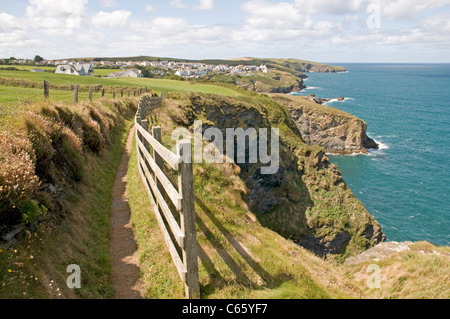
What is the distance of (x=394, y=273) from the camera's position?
7.09m

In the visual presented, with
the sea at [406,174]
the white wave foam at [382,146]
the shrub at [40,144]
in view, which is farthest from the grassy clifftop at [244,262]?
the white wave foam at [382,146]

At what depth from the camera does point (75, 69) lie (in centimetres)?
10338

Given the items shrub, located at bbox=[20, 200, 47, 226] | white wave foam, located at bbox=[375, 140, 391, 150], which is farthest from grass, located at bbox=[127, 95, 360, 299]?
white wave foam, located at bbox=[375, 140, 391, 150]

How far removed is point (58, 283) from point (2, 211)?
1.56 meters

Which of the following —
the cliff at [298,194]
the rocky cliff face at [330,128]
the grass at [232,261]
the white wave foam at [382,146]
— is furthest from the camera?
the rocky cliff face at [330,128]

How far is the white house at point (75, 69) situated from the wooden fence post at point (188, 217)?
4506 inches

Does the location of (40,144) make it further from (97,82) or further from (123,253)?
(97,82)

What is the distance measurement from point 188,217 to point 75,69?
119m

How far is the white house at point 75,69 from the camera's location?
102 metres

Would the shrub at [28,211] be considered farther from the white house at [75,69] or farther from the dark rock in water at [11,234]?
the white house at [75,69]

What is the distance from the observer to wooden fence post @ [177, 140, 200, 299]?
4617 millimetres

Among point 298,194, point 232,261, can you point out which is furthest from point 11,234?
point 298,194

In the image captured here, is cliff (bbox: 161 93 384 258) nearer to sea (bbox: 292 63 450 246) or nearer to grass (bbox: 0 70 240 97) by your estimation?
sea (bbox: 292 63 450 246)
